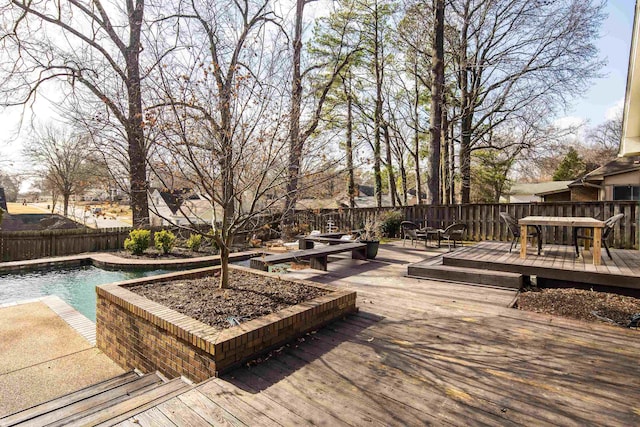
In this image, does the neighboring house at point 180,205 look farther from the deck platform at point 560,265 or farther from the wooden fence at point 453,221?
the wooden fence at point 453,221

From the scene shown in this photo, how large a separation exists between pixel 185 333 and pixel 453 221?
32.2 feet

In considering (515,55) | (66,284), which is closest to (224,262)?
(66,284)

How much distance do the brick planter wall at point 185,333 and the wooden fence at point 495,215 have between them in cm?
607

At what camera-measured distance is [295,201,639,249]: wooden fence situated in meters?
8.11

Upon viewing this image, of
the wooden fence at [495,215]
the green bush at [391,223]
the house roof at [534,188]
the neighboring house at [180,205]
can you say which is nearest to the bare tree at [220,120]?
the neighboring house at [180,205]

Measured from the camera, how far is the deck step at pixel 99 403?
2043 mm

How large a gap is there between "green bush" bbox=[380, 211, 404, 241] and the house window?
29.3 ft

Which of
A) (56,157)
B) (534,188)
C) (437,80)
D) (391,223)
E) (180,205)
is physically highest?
(437,80)

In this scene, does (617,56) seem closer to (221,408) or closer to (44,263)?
(221,408)

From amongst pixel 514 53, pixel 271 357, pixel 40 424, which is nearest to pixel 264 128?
pixel 271 357

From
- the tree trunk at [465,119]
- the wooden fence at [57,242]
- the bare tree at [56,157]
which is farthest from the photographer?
the bare tree at [56,157]

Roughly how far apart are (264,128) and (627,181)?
49.5ft

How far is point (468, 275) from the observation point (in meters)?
5.07

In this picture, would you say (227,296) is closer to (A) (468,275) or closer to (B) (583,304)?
(A) (468,275)
